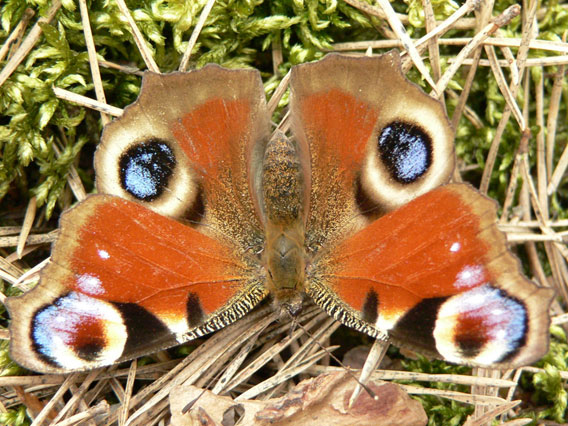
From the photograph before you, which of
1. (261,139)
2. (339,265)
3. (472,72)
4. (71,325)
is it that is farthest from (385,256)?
(71,325)

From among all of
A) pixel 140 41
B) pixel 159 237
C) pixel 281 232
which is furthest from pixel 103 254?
pixel 140 41

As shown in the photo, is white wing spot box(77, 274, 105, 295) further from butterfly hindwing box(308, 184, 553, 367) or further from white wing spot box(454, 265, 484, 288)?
white wing spot box(454, 265, 484, 288)

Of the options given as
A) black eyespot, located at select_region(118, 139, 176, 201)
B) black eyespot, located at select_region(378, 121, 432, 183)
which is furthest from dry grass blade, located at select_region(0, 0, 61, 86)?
black eyespot, located at select_region(378, 121, 432, 183)

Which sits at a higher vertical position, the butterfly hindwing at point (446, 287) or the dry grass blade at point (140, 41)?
the dry grass blade at point (140, 41)

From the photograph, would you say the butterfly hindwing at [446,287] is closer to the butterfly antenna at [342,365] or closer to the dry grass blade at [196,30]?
the butterfly antenna at [342,365]

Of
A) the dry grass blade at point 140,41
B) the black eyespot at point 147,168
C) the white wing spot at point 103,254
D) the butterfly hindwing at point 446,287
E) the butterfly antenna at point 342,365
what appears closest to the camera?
the butterfly hindwing at point 446,287

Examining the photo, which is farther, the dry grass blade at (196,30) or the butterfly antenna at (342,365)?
the dry grass blade at (196,30)

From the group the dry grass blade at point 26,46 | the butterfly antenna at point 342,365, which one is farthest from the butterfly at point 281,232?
the dry grass blade at point 26,46
